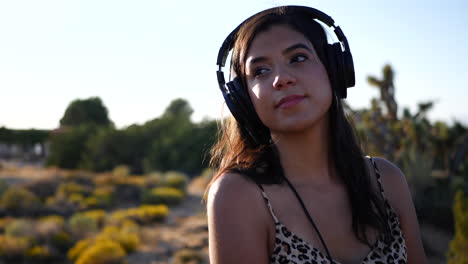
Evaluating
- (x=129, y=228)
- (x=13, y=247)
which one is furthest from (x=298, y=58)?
(x=129, y=228)

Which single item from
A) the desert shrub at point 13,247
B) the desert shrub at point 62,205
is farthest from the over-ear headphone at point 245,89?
the desert shrub at point 62,205

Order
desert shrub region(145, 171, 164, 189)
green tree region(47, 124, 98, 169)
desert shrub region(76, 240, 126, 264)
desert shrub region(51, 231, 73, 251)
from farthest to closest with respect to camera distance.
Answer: green tree region(47, 124, 98, 169), desert shrub region(145, 171, 164, 189), desert shrub region(51, 231, 73, 251), desert shrub region(76, 240, 126, 264)

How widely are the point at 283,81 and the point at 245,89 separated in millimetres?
239

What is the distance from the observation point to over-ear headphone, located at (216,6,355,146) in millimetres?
1847

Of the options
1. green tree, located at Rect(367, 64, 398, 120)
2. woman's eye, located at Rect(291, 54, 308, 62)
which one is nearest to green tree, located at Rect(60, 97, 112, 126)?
woman's eye, located at Rect(291, 54, 308, 62)

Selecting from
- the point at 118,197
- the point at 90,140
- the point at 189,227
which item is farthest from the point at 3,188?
the point at 90,140

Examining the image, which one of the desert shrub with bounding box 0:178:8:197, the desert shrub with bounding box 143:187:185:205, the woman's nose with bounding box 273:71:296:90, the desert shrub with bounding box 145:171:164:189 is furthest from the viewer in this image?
the desert shrub with bounding box 145:171:164:189

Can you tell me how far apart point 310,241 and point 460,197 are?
4.23m

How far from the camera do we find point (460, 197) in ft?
17.0

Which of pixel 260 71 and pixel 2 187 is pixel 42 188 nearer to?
pixel 2 187

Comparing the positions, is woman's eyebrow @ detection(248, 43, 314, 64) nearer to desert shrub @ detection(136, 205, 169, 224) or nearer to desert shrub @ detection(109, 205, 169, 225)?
desert shrub @ detection(109, 205, 169, 225)

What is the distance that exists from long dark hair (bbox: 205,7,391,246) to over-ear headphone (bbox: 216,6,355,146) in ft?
0.06

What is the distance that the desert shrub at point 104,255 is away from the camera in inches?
410

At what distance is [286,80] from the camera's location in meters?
1.67
